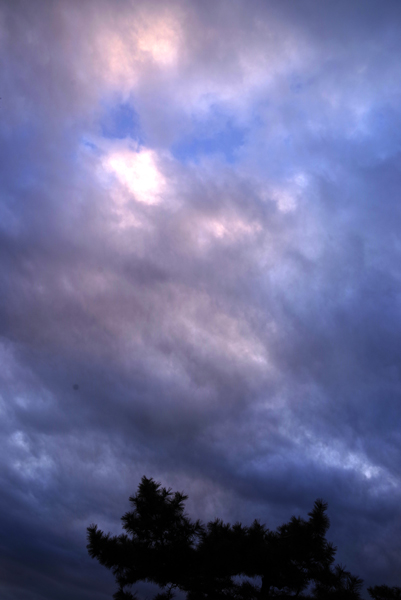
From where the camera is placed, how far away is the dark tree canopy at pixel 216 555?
1709 cm

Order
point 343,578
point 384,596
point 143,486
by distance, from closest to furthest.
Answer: point 343,578 → point 384,596 → point 143,486

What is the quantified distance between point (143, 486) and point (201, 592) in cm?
Answer: 481

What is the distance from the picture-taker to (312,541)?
17.2 metres

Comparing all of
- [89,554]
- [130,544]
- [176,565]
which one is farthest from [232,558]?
[89,554]

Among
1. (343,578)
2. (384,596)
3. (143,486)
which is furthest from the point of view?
(143,486)

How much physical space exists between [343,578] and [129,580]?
879cm

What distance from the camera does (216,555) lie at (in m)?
17.5

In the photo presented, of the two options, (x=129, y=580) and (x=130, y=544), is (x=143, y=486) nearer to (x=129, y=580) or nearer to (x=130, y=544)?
(x=130, y=544)

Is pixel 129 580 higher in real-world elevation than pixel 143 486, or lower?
lower

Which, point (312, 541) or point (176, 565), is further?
point (176, 565)

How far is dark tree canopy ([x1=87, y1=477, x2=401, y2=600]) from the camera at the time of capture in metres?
17.1

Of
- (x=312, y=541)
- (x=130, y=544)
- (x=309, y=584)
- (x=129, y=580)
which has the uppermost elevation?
(x=312, y=541)

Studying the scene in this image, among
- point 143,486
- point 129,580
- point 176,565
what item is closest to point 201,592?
point 176,565

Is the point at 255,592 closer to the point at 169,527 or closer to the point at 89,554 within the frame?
the point at 169,527
